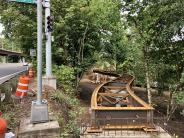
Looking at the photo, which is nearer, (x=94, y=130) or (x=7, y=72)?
(x=94, y=130)

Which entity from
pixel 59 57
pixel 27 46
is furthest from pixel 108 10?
pixel 27 46

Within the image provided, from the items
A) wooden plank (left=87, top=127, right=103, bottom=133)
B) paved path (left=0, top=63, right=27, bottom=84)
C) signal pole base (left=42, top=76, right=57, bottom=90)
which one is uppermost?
signal pole base (left=42, top=76, right=57, bottom=90)

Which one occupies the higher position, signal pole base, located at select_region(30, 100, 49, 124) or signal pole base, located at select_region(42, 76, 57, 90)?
signal pole base, located at select_region(42, 76, 57, 90)

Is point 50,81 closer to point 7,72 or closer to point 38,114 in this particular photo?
point 38,114

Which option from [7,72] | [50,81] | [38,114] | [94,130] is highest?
[50,81]

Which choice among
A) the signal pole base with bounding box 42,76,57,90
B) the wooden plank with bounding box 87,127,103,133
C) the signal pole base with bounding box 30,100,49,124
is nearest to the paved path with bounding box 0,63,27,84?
the signal pole base with bounding box 42,76,57,90

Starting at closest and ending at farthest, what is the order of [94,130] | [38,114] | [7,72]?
[38,114] → [94,130] → [7,72]

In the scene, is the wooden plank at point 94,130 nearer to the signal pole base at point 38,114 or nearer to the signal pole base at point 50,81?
the signal pole base at point 38,114


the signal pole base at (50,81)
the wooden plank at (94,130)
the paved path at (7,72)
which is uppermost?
the signal pole base at (50,81)

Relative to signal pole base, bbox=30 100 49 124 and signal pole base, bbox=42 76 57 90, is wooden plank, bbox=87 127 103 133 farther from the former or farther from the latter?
signal pole base, bbox=42 76 57 90

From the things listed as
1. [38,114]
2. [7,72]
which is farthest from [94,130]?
[7,72]

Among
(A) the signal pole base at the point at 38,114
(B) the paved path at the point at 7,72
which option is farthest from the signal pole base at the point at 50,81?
(A) the signal pole base at the point at 38,114

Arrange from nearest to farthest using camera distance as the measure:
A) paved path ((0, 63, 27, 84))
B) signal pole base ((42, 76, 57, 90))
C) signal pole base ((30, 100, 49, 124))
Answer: signal pole base ((30, 100, 49, 124)) < signal pole base ((42, 76, 57, 90)) < paved path ((0, 63, 27, 84))

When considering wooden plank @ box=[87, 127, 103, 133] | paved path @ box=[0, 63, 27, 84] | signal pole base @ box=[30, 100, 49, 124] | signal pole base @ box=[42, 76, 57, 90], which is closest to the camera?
signal pole base @ box=[30, 100, 49, 124]
